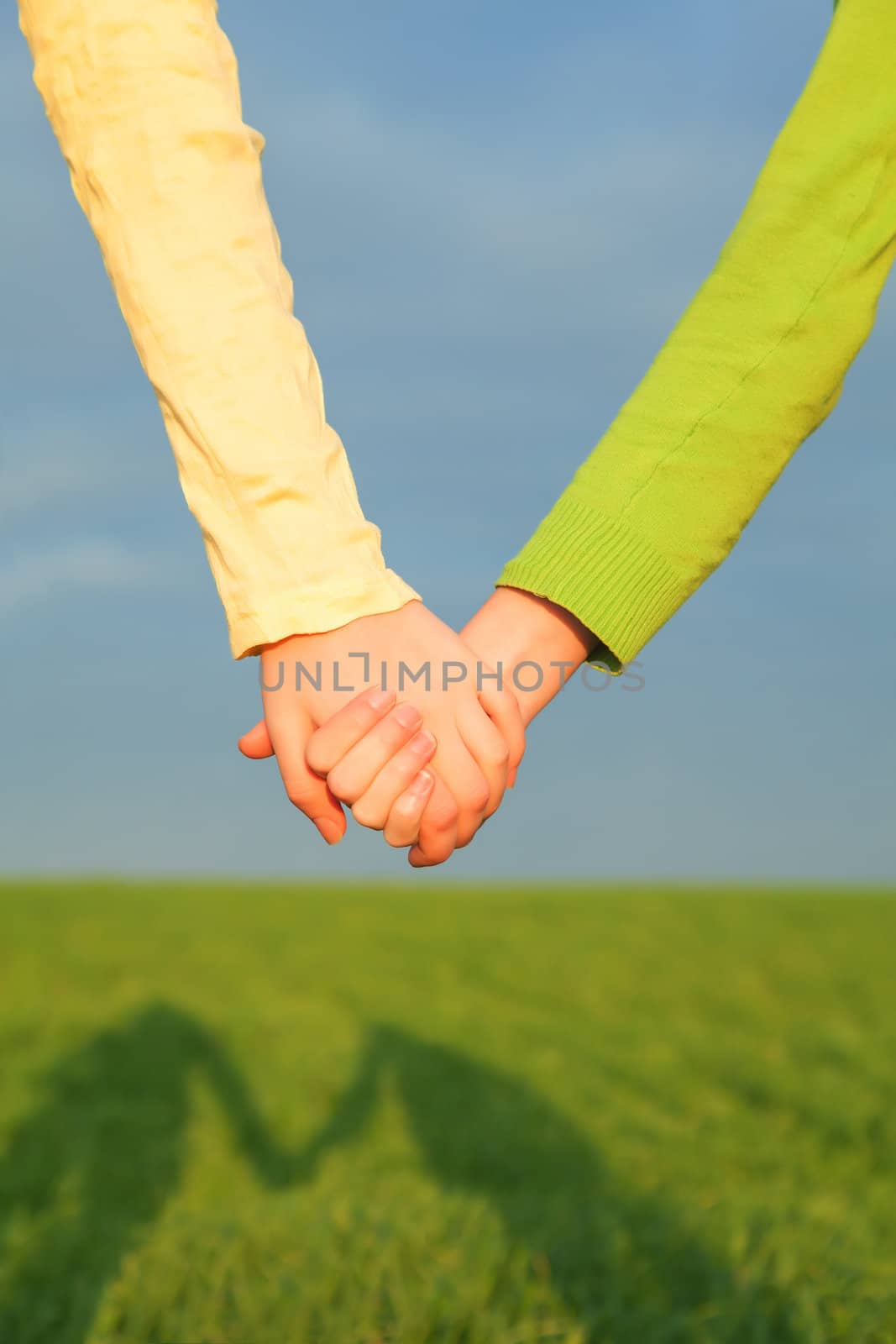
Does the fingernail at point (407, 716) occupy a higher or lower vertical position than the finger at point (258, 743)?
higher

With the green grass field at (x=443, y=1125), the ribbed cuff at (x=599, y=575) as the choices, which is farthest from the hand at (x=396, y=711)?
the green grass field at (x=443, y=1125)

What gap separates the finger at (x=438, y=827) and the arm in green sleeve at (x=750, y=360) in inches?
15.0

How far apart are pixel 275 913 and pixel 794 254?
14.2 m

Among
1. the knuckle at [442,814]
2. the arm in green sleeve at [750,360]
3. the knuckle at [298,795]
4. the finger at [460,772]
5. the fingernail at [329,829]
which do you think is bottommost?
the fingernail at [329,829]

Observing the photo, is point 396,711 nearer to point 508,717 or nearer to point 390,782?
point 390,782

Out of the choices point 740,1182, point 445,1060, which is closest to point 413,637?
point 740,1182

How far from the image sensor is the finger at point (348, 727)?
6.19ft

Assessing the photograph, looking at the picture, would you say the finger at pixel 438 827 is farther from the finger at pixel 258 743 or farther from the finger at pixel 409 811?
the finger at pixel 258 743

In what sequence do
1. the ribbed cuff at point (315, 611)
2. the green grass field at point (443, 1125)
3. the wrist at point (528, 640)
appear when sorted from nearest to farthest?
1. the ribbed cuff at point (315, 611)
2. the wrist at point (528, 640)
3. the green grass field at point (443, 1125)

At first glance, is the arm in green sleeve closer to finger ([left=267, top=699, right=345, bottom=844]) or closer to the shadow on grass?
finger ([left=267, top=699, right=345, bottom=844])

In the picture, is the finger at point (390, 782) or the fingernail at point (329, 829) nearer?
the finger at point (390, 782)

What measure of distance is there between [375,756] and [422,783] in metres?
0.09

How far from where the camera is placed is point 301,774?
6.59 feet

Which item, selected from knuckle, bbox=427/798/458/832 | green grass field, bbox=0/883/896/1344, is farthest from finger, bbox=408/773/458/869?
green grass field, bbox=0/883/896/1344
